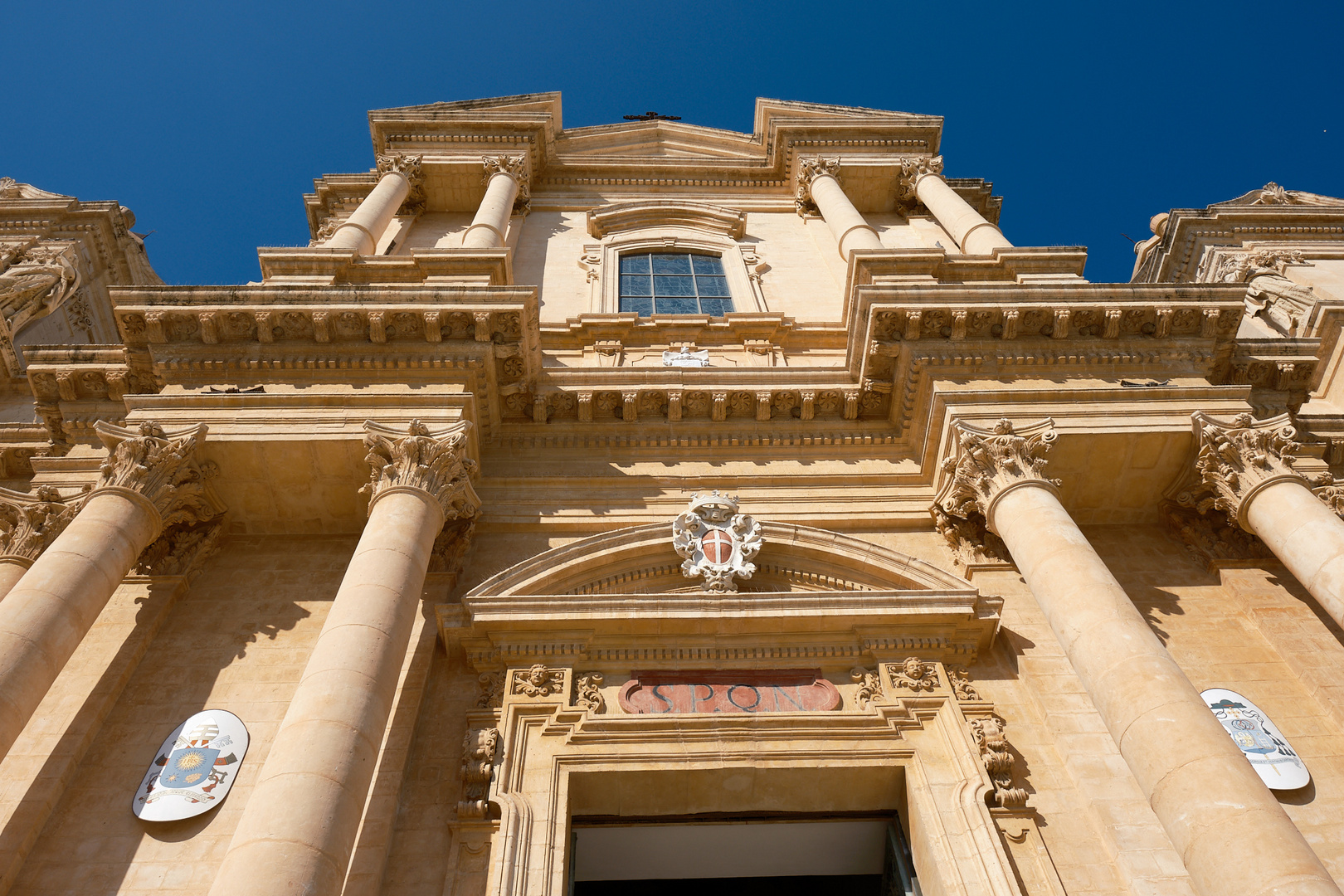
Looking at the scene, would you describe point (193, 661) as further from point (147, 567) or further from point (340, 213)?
point (340, 213)

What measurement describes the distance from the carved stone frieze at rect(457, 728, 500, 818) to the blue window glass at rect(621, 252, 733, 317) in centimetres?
926

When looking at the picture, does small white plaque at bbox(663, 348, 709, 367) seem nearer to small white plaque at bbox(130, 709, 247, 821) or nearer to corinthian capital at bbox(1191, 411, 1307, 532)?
corinthian capital at bbox(1191, 411, 1307, 532)

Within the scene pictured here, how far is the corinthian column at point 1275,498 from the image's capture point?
30.9 ft

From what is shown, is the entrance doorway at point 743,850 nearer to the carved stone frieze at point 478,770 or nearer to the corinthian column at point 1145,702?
the carved stone frieze at point 478,770

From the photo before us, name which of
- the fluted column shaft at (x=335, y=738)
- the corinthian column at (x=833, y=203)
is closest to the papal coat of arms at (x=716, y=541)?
the fluted column shaft at (x=335, y=738)

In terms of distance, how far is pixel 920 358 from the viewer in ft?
40.0

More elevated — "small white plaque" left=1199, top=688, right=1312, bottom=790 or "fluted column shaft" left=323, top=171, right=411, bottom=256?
"fluted column shaft" left=323, top=171, right=411, bottom=256

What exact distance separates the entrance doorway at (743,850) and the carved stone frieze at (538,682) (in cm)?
131

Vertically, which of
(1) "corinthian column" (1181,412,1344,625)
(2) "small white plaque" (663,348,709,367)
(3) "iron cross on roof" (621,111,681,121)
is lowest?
(1) "corinthian column" (1181,412,1344,625)

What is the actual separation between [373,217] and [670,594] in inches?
424

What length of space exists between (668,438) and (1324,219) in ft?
68.7

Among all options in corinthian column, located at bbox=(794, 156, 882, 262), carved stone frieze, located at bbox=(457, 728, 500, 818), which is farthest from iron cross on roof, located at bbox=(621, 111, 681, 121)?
carved stone frieze, located at bbox=(457, 728, 500, 818)

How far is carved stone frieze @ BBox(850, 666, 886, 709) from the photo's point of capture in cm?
980

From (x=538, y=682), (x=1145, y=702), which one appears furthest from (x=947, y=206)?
(x=538, y=682)
